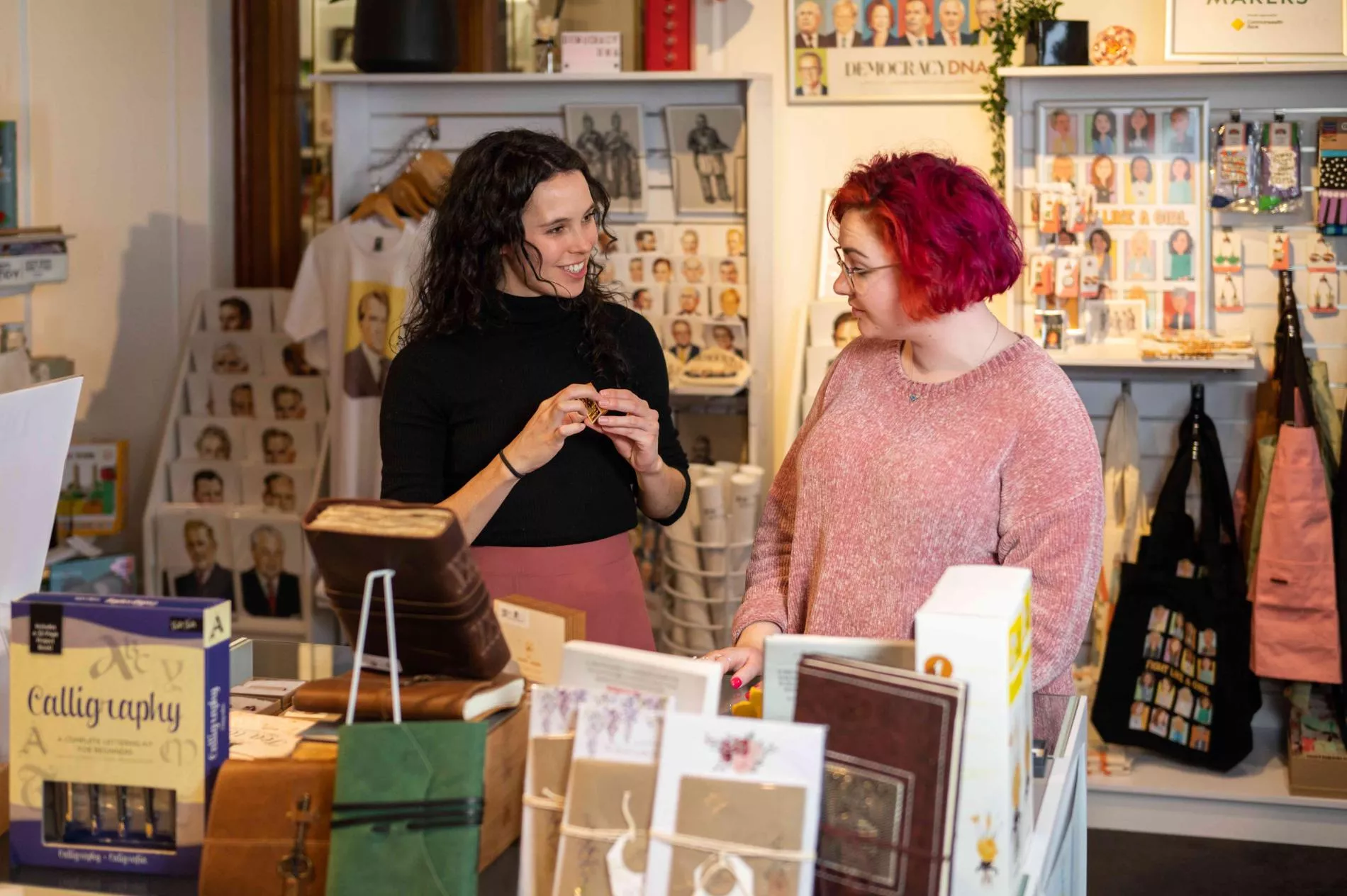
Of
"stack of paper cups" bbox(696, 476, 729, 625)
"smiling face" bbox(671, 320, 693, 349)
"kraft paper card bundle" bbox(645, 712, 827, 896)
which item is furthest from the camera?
"smiling face" bbox(671, 320, 693, 349)

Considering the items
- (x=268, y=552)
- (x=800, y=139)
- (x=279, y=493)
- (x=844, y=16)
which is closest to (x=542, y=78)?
(x=800, y=139)

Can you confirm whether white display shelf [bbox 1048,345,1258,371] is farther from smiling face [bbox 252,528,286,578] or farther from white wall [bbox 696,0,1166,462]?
smiling face [bbox 252,528,286,578]

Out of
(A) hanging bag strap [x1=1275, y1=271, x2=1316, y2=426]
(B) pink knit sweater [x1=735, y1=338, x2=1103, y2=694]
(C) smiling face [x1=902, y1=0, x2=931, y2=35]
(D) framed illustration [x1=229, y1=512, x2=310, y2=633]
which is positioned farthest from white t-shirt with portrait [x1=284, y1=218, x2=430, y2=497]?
(A) hanging bag strap [x1=1275, y1=271, x2=1316, y2=426]

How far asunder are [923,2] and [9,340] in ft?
8.84

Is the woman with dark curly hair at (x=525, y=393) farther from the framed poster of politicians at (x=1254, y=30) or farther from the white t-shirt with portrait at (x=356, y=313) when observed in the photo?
the framed poster of politicians at (x=1254, y=30)

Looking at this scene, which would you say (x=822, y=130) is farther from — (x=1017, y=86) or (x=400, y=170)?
(x=400, y=170)

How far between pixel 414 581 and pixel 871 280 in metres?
0.87

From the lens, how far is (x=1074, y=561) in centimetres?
177

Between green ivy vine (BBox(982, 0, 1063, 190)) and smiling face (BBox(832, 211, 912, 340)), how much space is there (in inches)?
78.4

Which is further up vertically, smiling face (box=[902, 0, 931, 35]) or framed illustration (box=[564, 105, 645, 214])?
smiling face (box=[902, 0, 931, 35])

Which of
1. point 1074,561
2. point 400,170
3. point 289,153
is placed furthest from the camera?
point 289,153

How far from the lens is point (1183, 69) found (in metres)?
3.65

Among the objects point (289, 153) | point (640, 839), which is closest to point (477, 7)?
point (289, 153)

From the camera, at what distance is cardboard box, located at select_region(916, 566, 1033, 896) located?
1.21 meters
